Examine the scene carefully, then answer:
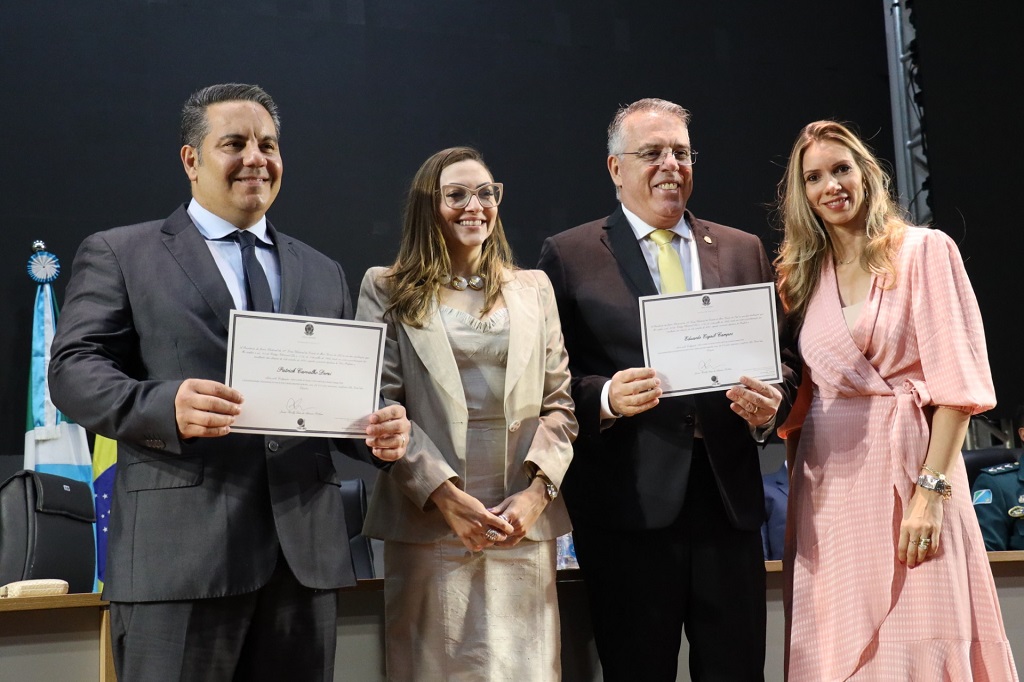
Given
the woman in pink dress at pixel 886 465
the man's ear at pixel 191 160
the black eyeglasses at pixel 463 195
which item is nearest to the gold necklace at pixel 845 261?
the woman in pink dress at pixel 886 465

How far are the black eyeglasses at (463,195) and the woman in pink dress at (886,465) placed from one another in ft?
2.84

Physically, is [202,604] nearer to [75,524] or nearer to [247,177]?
Answer: [247,177]

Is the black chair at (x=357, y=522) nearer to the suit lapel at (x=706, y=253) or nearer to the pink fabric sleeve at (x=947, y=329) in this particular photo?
the suit lapel at (x=706, y=253)

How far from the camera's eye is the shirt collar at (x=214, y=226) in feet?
7.19

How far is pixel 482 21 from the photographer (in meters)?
5.89

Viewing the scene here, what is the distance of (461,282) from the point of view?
8.16ft

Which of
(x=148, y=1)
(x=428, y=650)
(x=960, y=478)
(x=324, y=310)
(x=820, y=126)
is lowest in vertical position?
(x=428, y=650)

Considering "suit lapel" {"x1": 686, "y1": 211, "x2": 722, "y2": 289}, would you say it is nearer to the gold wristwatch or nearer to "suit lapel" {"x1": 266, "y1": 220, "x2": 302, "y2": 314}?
the gold wristwatch

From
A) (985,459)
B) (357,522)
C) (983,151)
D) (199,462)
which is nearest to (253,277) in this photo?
(199,462)

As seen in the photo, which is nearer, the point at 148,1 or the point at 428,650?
the point at 428,650

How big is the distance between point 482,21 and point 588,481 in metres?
3.97

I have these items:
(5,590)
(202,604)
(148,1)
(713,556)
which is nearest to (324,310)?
(202,604)

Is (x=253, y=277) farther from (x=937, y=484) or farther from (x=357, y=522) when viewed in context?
(x=357, y=522)

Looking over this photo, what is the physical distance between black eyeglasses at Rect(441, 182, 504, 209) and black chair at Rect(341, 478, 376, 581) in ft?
6.08
